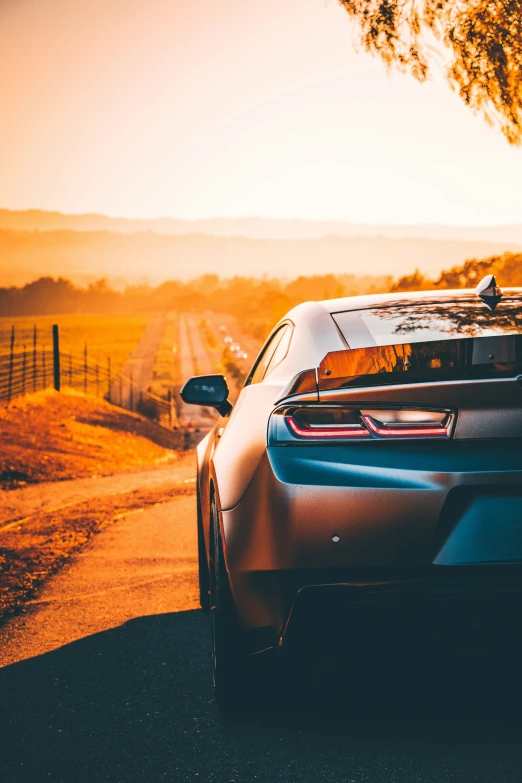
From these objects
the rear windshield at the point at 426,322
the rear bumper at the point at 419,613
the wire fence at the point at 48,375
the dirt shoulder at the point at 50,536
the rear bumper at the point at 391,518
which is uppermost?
the rear windshield at the point at 426,322

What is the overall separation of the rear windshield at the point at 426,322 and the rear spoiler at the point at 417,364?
40 cm

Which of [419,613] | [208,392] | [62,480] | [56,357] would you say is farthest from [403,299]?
[56,357]

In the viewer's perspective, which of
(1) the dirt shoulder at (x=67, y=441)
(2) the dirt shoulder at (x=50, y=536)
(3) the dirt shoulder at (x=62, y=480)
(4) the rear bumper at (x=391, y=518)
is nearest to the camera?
(4) the rear bumper at (x=391, y=518)

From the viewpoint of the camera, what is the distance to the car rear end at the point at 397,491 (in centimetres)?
314

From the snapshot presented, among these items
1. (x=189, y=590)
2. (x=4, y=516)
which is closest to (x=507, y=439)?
(x=189, y=590)

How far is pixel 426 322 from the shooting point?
407 centimetres

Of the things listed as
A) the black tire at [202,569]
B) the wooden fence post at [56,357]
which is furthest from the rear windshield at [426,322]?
the wooden fence post at [56,357]

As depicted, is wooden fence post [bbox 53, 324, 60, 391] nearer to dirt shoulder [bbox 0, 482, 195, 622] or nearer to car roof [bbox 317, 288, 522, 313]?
dirt shoulder [bbox 0, 482, 195, 622]

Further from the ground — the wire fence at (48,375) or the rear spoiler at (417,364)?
the rear spoiler at (417,364)

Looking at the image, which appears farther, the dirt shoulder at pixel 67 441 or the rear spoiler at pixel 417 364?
the dirt shoulder at pixel 67 441

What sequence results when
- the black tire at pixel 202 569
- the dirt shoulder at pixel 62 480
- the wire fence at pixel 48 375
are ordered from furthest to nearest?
Result: the wire fence at pixel 48 375
the dirt shoulder at pixel 62 480
the black tire at pixel 202 569

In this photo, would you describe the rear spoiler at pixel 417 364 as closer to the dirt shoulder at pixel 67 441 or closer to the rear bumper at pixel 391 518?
the rear bumper at pixel 391 518

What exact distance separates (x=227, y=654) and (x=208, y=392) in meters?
1.82

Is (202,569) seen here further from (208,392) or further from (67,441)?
(67,441)
